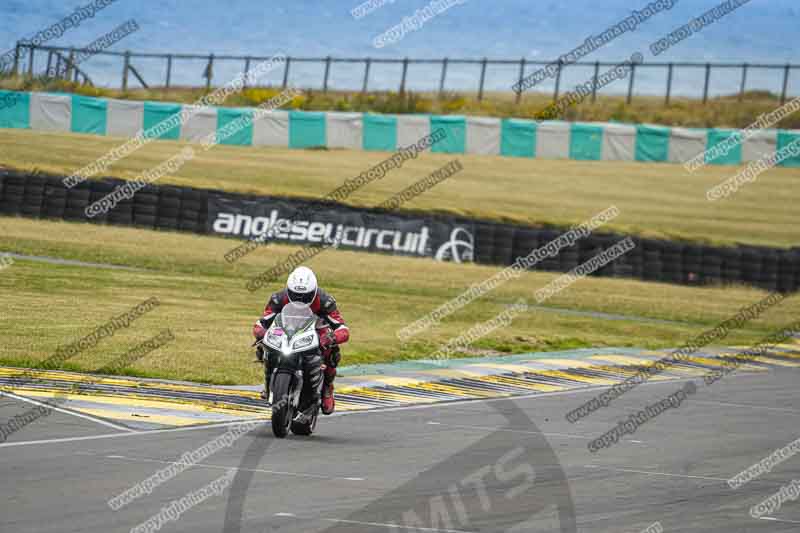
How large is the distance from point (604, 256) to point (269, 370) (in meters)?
24.5

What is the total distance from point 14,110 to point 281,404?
38377 mm

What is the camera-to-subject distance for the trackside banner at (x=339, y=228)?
1405 inches

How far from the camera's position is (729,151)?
5306cm

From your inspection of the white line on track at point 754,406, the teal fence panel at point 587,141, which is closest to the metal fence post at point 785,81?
the teal fence panel at point 587,141

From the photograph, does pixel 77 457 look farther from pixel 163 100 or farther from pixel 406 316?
pixel 163 100

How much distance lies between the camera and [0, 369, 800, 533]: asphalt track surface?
920 centimetres

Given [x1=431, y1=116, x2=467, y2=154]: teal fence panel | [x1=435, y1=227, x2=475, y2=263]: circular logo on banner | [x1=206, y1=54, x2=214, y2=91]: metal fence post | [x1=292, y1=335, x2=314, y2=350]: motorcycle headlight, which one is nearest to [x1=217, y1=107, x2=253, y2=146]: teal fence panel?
[x1=431, y1=116, x2=467, y2=154]: teal fence panel

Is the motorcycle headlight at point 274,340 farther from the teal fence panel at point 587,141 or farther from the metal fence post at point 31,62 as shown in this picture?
the metal fence post at point 31,62

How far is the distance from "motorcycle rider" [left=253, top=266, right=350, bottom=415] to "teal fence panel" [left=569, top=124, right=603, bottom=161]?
135 ft

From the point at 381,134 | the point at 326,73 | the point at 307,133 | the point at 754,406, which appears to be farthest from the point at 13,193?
the point at 326,73

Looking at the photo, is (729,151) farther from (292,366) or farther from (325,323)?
(292,366)

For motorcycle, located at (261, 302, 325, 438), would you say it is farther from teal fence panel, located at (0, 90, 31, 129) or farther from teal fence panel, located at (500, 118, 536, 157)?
teal fence panel, located at (500, 118, 536, 157)

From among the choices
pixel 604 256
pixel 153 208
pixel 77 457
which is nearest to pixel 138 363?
pixel 77 457

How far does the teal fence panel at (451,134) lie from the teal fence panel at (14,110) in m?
15.4
